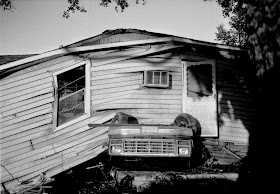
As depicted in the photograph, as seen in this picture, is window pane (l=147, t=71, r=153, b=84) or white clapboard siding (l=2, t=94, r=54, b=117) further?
window pane (l=147, t=71, r=153, b=84)

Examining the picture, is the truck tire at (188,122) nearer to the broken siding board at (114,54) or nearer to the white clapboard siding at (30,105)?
the broken siding board at (114,54)

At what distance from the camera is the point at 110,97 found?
9312 millimetres

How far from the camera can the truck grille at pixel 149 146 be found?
6941 millimetres

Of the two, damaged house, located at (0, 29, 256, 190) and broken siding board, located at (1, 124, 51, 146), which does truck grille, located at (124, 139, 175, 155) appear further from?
broken siding board, located at (1, 124, 51, 146)

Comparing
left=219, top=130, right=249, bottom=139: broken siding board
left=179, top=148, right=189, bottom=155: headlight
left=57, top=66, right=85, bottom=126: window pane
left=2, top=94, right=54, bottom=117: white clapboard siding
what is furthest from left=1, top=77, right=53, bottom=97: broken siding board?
left=219, top=130, right=249, bottom=139: broken siding board

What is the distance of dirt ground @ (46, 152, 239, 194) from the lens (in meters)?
6.18

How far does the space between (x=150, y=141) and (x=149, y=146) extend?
5.3 inches

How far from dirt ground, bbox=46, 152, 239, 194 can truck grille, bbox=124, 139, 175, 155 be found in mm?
540

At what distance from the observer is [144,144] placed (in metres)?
7.00

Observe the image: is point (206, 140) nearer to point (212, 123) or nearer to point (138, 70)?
point (212, 123)

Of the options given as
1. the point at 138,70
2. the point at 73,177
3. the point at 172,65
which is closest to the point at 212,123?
the point at 172,65

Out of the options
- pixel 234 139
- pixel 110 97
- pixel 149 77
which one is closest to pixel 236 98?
pixel 234 139

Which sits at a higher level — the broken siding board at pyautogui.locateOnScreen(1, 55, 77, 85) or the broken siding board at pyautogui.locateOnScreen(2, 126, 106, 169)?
A: the broken siding board at pyautogui.locateOnScreen(1, 55, 77, 85)

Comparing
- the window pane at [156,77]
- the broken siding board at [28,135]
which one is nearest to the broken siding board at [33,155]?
the broken siding board at [28,135]
